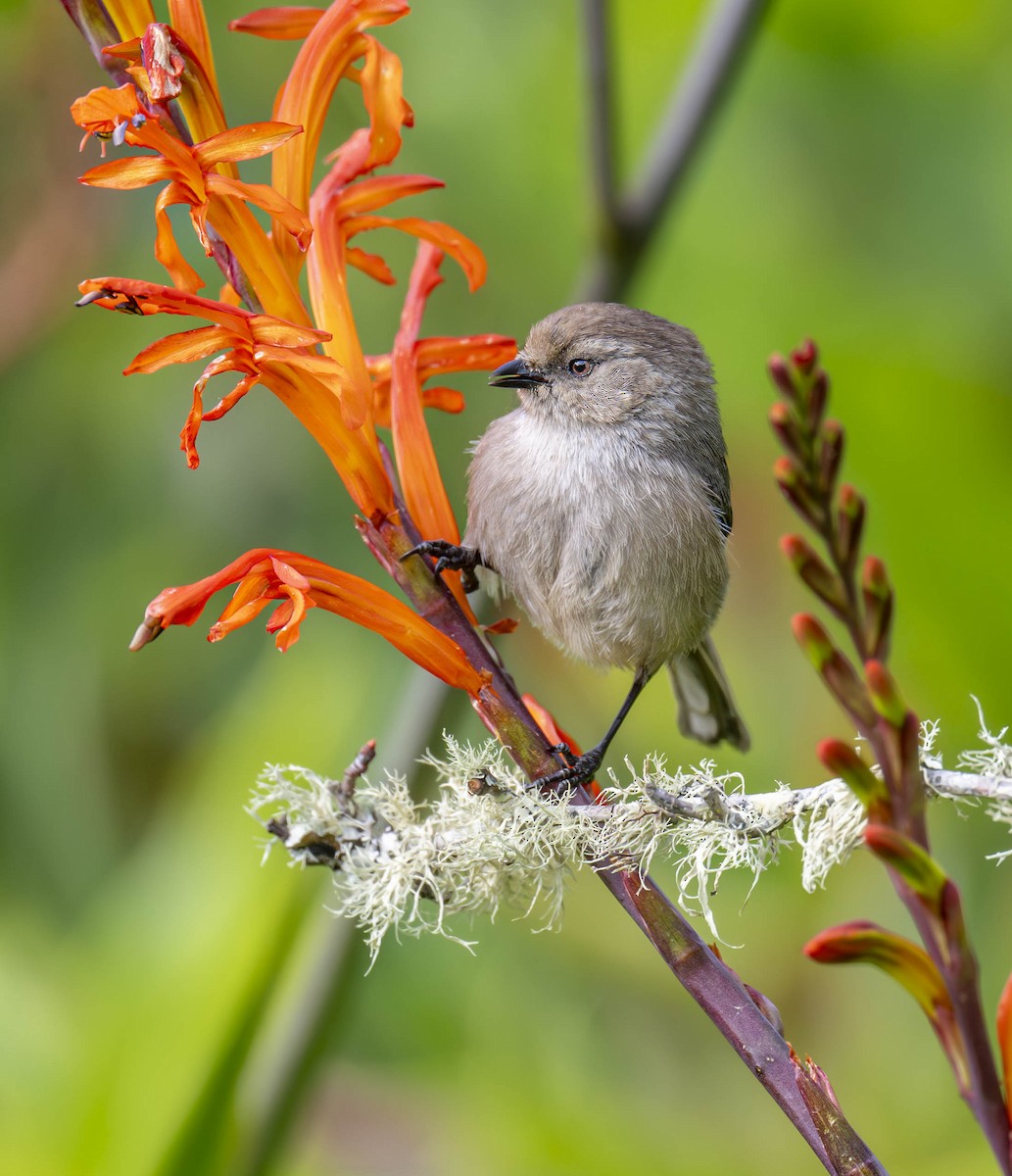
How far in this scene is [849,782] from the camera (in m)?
1.04

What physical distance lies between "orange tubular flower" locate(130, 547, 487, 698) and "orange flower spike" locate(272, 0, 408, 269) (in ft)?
1.44

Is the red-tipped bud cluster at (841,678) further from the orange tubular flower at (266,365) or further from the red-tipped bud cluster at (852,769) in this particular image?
the orange tubular flower at (266,365)

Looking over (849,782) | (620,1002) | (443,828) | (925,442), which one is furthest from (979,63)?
(849,782)

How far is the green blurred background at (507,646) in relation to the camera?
2.85 meters

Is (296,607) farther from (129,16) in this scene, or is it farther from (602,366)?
(602,366)

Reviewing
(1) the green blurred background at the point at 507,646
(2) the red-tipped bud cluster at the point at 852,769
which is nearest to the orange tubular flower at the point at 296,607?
(2) the red-tipped bud cluster at the point at 852,769

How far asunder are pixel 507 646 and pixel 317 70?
2.49m

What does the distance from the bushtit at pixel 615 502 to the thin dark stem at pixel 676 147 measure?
120 millimetres

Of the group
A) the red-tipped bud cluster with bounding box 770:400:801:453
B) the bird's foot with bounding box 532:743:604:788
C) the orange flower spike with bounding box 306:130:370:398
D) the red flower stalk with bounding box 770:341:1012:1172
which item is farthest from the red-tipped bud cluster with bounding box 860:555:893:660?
the orange flower spike with bounding box 306:130:370:398

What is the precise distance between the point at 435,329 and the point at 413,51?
3.39 feet

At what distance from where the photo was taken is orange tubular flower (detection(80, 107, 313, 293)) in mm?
1541

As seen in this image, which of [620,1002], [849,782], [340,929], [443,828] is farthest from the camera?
[620,1002]

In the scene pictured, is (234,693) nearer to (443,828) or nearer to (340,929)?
(340,929)

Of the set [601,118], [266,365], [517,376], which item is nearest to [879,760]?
[266,365]
